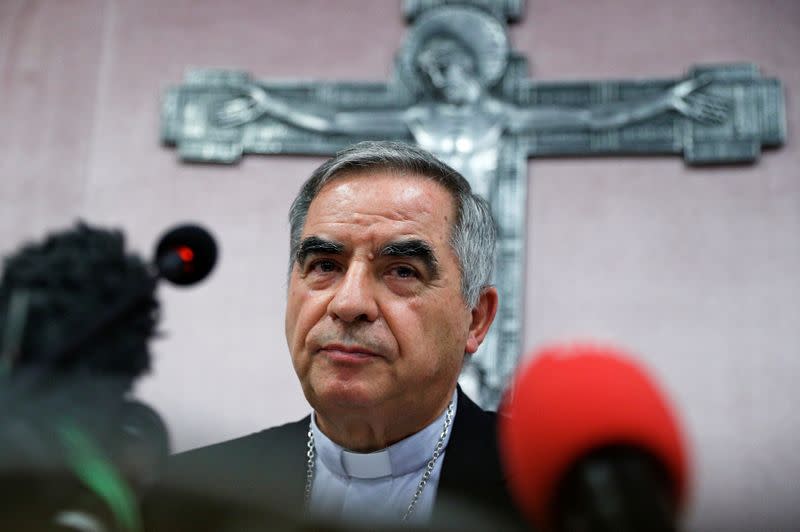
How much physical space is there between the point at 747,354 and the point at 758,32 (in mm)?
1713

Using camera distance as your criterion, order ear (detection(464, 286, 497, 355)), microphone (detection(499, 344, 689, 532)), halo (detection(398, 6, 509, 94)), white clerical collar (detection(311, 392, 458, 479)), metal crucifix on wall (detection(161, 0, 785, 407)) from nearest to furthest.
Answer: microphone (detection(499, 344, 689, 532)) < white clerical collar (detection(311, 392, 458, 479)) < ear (detection(464, 286, 497, 355)) < metal crucifix on wall (detection(161, 0, 785, 407)) < halo (detection(398, 6, 509, 94))

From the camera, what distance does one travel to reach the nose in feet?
6.09

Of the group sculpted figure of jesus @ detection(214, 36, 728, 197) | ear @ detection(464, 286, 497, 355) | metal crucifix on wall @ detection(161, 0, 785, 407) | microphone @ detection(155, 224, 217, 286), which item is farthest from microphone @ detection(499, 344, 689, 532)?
sculpted figure of jesus @ detection(214, 36, 728, 197)

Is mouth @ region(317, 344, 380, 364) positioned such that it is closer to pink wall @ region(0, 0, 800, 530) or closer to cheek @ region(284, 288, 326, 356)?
cheek @ region(284, 288, 326, 356)

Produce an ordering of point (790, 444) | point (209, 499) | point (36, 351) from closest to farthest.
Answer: point (209, 499) < point (36, 351) < point (790, 444)

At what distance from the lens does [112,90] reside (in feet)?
17.5

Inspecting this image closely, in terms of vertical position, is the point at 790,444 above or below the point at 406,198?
below

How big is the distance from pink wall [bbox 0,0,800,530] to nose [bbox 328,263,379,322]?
208cm

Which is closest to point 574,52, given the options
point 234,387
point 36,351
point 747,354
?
point 747,354

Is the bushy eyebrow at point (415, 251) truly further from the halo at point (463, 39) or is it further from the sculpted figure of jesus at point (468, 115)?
the halo at point (463, 39)

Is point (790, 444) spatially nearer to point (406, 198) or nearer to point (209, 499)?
point (406, 198)

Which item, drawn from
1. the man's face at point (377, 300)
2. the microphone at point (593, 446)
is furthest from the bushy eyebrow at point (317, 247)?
the microphone at point (593, 446)

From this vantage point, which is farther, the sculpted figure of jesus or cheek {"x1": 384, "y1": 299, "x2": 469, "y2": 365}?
the sculpted figure of jesus

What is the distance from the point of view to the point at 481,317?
2252 mm
